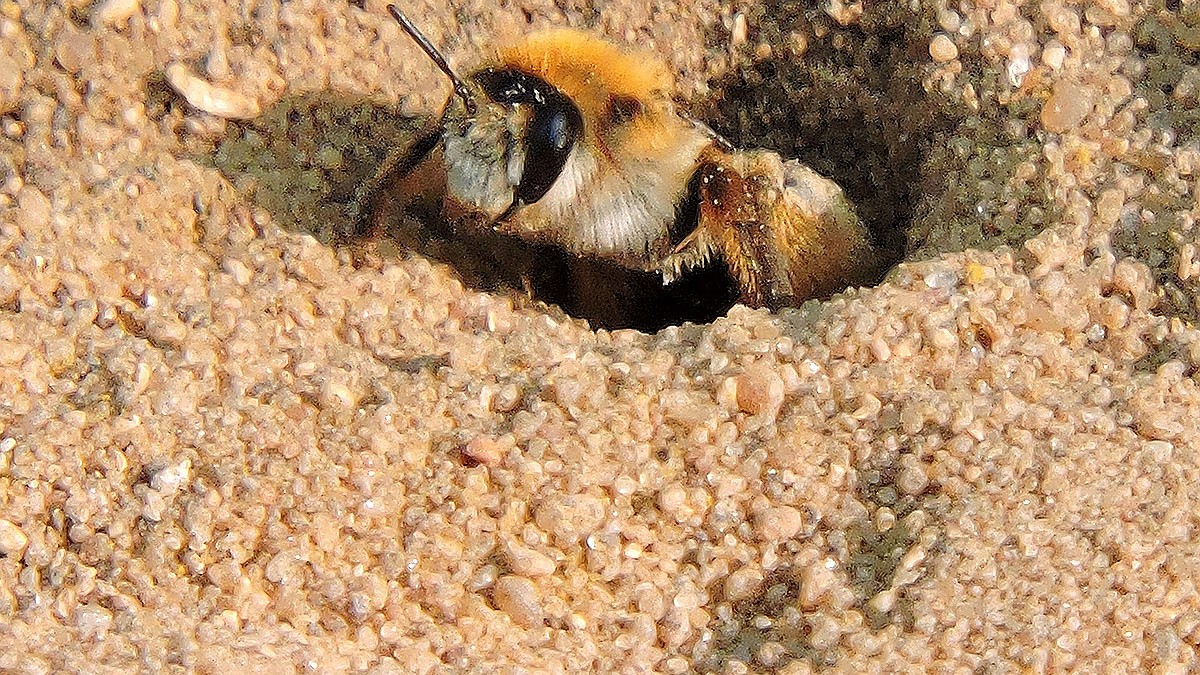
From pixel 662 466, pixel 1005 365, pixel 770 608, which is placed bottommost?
pixel 770 608

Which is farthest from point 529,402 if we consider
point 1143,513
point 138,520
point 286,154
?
point 1143,513

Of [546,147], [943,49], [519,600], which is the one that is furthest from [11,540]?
[943,49]

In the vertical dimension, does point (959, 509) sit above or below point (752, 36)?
below

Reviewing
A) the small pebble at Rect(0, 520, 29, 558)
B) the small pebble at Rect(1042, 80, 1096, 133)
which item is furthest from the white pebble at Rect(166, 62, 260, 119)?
the small pebble at Rect(1042, 80, 1096, 133)

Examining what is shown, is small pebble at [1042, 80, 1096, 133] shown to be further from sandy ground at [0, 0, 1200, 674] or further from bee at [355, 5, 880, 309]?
bee at [355, 5, 880, 309]

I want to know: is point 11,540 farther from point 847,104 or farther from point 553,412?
point 847,104

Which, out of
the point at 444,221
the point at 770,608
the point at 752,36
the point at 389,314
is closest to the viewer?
the point at 770,608

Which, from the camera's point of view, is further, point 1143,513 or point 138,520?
point 1143,513

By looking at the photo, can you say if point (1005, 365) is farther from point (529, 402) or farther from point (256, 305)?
point (256, 305)
